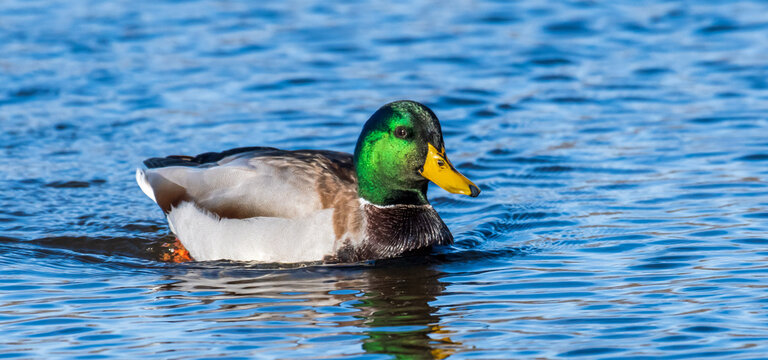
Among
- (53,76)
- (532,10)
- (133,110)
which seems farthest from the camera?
(532,10)

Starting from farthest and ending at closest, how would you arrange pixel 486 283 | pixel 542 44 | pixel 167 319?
pixel 542 44 → pixel 486 283 → pixel 167 319

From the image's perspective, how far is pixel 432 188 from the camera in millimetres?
10836

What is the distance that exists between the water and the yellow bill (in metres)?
0.60

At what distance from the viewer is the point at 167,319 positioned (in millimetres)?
7246

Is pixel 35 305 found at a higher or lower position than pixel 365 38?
lower

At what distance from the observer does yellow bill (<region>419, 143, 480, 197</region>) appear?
26.7 feet

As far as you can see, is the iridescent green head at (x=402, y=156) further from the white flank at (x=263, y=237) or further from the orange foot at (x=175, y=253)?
the orange foot at (x=175, y=253)

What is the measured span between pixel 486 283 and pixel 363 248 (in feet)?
3.17

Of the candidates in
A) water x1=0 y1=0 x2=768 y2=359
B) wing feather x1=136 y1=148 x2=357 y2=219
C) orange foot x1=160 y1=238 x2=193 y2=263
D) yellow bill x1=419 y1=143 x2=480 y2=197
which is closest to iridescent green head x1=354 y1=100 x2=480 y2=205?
yellow bill x1=419 y1=143 x2=480 y2=197

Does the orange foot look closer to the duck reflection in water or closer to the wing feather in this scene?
the wing feather

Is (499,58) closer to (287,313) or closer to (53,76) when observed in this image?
(53,76)

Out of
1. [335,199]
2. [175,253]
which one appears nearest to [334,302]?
[335,199]

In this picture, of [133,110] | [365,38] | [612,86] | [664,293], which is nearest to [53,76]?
[133,110]

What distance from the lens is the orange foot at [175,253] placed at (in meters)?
8.92
